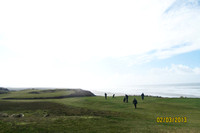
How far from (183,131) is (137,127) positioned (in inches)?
186

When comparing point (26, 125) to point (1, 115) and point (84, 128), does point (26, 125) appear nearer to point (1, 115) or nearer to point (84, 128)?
point (84, 128)

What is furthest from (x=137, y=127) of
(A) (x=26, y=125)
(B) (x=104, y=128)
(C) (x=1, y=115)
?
(C) (x=1, y=115)

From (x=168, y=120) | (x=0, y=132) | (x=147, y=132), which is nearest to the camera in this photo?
(x=0, y=132)

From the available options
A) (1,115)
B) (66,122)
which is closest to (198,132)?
(66,122)

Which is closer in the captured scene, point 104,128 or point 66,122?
point 104,128

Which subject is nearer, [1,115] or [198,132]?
[198,132]

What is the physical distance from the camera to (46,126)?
645 inches

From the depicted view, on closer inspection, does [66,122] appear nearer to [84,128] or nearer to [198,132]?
[84,128]

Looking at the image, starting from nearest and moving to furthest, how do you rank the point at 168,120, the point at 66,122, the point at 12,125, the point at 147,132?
1. the point at 147,132
2. the point at 12,125
3. the point at 66,122
4. the point at 168,120

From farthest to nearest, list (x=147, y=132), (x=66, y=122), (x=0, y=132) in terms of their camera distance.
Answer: (x=66, y=122), (x=147, y=132), (x=0, y=132)

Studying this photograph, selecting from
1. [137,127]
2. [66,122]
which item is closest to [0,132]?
[66,122]

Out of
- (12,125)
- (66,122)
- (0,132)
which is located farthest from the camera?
(66,122)

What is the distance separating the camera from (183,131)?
1571cm

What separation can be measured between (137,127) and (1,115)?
19.7m
